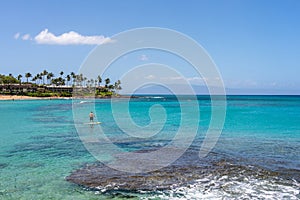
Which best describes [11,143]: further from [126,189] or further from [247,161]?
[247,161]

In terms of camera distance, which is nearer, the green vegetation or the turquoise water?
the turquoise water

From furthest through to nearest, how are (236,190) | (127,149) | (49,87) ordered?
(49,87) → (127,149) → (236,190)

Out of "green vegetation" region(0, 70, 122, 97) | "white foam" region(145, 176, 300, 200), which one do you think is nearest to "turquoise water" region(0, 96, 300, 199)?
"white foam" region(145, 176, 300, 200)

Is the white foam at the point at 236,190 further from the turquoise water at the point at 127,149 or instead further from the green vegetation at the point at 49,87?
the green vegetation at the point at 49,87

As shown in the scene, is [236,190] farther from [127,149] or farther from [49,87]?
[49,87]

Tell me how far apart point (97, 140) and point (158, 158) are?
9988 mm

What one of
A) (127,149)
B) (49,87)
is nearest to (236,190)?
(127,149)

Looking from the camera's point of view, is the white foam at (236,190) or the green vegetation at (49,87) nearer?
the white foam at (236,190)

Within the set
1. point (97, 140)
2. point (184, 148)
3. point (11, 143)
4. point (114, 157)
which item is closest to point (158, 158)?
point (114, 157)

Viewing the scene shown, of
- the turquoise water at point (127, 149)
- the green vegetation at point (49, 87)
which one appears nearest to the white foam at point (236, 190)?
the turquoise water at point (127, 149)

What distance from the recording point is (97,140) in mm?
28156

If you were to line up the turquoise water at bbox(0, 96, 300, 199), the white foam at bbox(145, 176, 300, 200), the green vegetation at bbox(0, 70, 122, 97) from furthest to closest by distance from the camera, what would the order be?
the green vegetation at bbox(0, 70, 122, 97)
the turquoise water at bbox(0, 96, 300, 199)
the white foam at bbox(145, 176, 300, 200)

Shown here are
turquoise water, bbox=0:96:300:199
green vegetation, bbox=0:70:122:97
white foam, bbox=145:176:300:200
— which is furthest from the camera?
green vegetation, bbox=0:70:122:97

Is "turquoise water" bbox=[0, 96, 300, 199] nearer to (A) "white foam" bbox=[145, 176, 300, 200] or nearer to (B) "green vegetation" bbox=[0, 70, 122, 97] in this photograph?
(A) "white foam" bbox=[145, 176, 300, 200]
